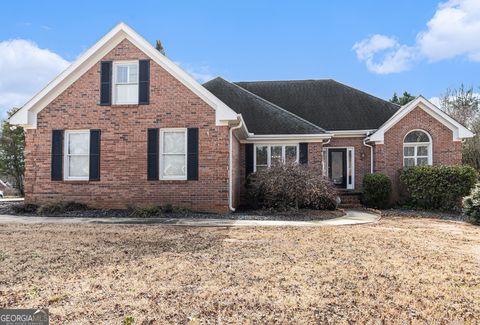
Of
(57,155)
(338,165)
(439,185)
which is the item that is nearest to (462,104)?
(338,165)

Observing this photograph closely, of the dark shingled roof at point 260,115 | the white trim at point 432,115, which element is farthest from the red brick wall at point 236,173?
A: the white trim at point 432,115

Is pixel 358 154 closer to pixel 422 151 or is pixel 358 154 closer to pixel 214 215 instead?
pixel 422 151

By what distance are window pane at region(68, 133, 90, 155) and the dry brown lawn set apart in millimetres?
5308

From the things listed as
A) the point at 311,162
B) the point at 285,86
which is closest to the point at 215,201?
the point at 311,162

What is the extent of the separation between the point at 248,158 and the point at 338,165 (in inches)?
193

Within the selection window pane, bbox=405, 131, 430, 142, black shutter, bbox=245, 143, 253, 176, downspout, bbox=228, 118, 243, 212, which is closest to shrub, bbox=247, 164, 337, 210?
downspout, bbox=228, 118, 243, 212

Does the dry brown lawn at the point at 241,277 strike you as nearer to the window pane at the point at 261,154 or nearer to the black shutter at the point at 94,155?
the black shutter at the point at 94,155

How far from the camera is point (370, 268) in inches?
213

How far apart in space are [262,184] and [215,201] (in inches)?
77.5

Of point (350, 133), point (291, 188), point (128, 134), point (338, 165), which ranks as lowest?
point (291, 188)

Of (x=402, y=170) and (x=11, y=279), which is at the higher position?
(x=402, y=170)

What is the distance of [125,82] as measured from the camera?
43.1 feet

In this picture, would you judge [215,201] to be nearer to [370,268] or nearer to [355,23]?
[370,268]

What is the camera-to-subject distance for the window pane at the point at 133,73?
13125mm
